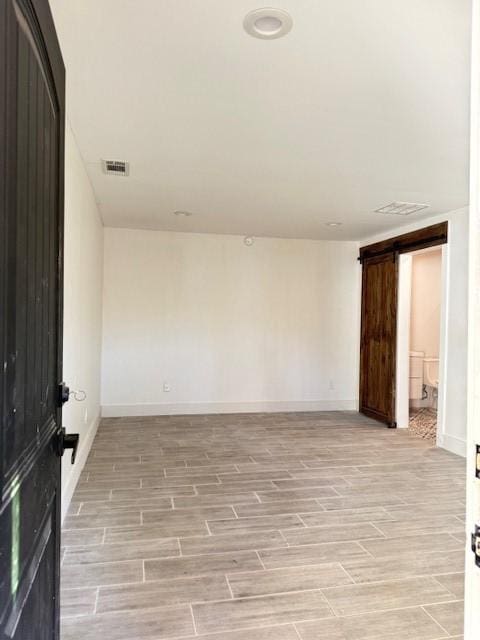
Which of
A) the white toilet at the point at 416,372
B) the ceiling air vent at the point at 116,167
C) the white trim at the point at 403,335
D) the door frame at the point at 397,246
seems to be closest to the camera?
the ceiling air vent at the point at 116,167

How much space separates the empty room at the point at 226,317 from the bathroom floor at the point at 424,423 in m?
0.07

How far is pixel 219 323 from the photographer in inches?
240

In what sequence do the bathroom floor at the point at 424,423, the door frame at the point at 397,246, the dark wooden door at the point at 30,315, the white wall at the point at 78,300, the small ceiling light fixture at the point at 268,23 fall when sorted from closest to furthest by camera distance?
the dark wooden door at the point at 30,315
the small ceiling light fixture at the point at 268,23
the white wall at the point at 78,300
the door frame at the point at 397,246
the bathroom floor at the point at 424,423

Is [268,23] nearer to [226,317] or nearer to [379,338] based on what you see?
[226,317]

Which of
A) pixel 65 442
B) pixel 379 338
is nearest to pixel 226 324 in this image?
pixel 379 338

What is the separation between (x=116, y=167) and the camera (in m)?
3.38

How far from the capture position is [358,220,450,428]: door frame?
15.6 feet

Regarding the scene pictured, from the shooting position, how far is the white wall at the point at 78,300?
2793 millimetres

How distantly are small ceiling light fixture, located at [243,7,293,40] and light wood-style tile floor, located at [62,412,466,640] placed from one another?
2.49 metres

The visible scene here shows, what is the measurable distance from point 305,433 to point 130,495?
2493 millimetres

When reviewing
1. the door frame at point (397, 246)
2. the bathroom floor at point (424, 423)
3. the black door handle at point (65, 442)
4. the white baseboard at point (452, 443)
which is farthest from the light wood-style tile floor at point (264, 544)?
the door frame at point (397, 246)

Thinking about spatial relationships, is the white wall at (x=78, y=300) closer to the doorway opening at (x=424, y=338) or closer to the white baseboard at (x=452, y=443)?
the white baseboard at (x=452, y=443)

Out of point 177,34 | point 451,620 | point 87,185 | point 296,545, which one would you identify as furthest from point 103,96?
point 451,620

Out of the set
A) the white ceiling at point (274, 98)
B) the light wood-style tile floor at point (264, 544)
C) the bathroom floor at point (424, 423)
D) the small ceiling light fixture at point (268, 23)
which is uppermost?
the white ceiling at point (274, 98)
